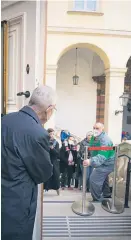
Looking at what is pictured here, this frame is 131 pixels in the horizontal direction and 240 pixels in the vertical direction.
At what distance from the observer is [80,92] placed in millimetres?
9156

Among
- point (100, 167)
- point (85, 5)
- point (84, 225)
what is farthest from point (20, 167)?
point (85, 5)

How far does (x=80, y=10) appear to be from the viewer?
7.01 meters

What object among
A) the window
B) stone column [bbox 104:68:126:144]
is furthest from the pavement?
the window

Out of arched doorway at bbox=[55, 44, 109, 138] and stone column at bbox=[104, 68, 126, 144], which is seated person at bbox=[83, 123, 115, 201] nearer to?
stone column at bbox=[104, 68, 126, 144]

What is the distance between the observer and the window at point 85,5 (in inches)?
283

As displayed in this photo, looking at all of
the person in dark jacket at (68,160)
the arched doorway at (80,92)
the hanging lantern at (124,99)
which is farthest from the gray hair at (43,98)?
the arched doorway at (80,92)

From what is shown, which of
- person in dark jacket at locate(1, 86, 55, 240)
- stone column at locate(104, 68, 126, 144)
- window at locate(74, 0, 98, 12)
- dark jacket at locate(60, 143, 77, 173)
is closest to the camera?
person in dark jacket at locate(1, 86, 55, 240)

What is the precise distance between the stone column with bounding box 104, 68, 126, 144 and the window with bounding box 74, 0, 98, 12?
1933mm

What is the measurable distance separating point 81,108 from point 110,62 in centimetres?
238

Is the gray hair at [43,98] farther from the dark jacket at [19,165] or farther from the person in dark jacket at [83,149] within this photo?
the person in dark jacket at [83,149]

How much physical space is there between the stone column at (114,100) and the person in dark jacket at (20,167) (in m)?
6.47

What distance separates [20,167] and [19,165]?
0.5 inches

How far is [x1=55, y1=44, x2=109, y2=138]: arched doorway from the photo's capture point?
9094 millimetres

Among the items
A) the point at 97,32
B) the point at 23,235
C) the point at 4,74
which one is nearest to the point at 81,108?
the point at 97,32
